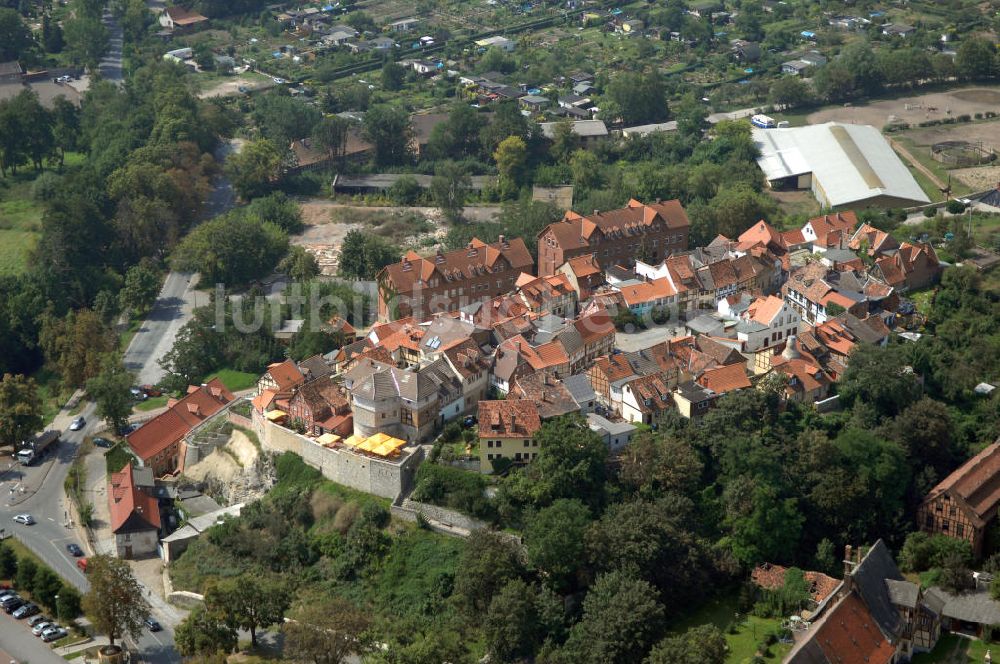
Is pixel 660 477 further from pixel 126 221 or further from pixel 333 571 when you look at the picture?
pixel 126 221

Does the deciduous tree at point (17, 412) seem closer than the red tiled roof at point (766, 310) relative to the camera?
No

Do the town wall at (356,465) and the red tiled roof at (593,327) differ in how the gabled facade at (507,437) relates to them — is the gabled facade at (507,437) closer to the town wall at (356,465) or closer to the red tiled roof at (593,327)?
the town wall at (356,465)

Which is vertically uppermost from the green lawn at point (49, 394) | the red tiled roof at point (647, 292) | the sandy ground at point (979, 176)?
the red tiled roof at point (647, 292)

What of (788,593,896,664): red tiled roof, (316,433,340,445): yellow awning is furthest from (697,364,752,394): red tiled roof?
(316,433,340,445): yellow awning

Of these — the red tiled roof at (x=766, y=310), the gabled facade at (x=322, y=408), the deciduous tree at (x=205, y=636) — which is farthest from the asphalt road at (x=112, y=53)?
the deciduous tree at (x=205, y=636)

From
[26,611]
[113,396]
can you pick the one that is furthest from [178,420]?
[26,611]

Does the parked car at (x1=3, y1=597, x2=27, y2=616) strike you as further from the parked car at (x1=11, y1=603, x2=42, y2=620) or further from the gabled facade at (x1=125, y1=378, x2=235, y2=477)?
the gabled facade at (x1=125, y1=378, x2=235, y2=477)

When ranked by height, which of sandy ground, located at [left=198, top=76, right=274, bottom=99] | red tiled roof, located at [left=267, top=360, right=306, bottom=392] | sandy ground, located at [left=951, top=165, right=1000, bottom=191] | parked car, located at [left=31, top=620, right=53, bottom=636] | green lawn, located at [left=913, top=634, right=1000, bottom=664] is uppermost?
red tiled roof, located at [left=267, top=360, right=306, bottom=392]
